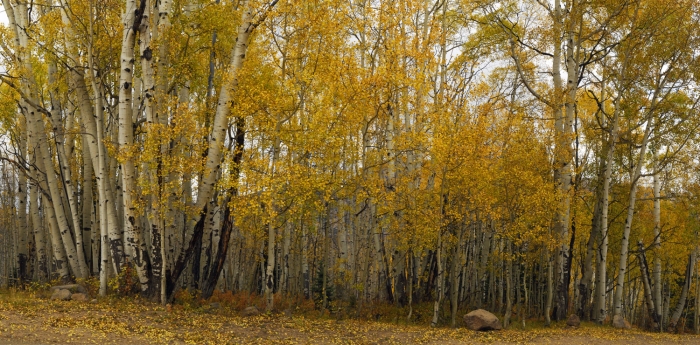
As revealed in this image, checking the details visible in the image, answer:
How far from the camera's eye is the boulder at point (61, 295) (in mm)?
12281

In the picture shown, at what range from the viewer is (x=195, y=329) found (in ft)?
34.6

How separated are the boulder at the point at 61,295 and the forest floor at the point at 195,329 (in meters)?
0.20

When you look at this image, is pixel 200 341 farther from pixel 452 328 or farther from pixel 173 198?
pixel 452 328

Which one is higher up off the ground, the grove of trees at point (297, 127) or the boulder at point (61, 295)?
the grove of trees at point (297, 127)

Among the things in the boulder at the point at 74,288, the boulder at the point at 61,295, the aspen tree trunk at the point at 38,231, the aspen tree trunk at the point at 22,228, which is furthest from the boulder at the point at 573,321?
the aspen tree trunk at the point at 22,228

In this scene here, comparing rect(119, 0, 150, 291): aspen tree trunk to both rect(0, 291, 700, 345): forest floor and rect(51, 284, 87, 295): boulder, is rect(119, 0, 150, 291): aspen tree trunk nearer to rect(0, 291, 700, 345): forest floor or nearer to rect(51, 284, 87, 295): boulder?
rect(0, 291, 700, 345): forest floor

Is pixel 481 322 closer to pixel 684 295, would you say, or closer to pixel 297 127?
pixel 297 127

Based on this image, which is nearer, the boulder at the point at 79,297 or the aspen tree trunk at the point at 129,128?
the boulder at the point at 79,297

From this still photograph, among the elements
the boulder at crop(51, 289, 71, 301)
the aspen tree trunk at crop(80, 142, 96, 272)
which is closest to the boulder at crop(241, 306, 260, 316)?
the boulder at crop(51, 289, 71, 301)

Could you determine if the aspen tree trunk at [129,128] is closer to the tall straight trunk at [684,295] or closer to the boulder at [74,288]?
the boulder at [74,288]

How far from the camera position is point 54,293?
12453 mm

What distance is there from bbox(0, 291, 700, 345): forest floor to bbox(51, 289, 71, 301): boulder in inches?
8.1

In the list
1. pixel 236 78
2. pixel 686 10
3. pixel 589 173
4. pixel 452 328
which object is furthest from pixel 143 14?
pixel 589 173

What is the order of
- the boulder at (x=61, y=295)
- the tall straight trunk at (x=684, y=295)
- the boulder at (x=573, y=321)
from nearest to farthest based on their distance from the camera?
the boulder at (x=61, y=295), the boulder at (x=573, y=321), the tall straight trunk at (x=684, y=295)
